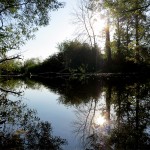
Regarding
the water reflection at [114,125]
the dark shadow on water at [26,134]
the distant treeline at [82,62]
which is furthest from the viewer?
the distant treeline at [82,62]

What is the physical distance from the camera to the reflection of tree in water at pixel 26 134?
5.14m

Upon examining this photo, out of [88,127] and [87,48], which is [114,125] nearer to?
[88,127]

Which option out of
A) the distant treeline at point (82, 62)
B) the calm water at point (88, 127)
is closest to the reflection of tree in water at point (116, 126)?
the calm water at point (88, 127)

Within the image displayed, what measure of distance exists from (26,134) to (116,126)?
6.67 ft

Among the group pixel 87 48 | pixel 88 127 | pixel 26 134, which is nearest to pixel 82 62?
pixel 87 48

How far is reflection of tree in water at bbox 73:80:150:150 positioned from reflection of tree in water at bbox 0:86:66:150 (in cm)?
62

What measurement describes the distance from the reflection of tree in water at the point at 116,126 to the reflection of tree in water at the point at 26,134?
0.62 metres

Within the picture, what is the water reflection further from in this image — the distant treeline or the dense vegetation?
the distant treeline

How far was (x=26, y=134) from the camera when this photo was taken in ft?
19.4

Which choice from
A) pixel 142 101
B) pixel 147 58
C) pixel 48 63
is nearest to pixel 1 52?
pixel 142 101

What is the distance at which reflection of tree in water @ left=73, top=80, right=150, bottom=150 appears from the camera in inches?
205

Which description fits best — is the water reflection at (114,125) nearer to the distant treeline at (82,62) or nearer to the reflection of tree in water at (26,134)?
the reflection of tree in water at (26,134)

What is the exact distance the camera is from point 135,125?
676cm

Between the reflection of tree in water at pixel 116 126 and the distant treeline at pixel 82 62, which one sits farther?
the distant treeline at pixel 82 62
